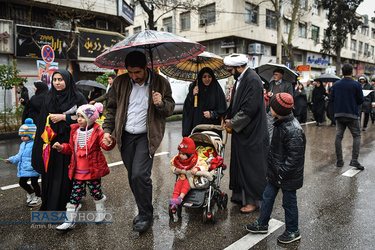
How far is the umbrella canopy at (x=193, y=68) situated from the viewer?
16.0 ft

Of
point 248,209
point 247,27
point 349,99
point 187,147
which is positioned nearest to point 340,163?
point 349,99

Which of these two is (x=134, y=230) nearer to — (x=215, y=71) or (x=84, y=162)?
(x=84, y=162)

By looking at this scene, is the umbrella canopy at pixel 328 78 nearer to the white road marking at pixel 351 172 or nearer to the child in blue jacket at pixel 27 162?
the white road marking at pixel 351 172

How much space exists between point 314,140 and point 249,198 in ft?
18.7

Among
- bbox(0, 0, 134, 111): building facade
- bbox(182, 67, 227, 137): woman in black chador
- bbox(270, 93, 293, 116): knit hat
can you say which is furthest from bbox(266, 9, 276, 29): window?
bbox(270, 93, 293, 116): knit hat

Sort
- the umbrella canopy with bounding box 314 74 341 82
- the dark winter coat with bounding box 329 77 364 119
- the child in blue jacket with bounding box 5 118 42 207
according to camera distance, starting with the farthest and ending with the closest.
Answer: the umbrella canopy with bounding box 314 74 341 82, the dark winter coat with bounding box 329 77 364 119, the child in blue jacket with bounding box 5 118 42 207

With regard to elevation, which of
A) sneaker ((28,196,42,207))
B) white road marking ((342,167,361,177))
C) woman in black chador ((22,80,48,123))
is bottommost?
sneaker ((28,196,42,207))

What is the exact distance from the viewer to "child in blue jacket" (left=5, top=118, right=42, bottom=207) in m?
3.79

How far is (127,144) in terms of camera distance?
11.0ft

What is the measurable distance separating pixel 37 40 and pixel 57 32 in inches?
46.5

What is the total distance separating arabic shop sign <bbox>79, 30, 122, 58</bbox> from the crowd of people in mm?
14437

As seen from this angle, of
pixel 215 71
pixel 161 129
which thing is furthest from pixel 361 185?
pixel 161 129

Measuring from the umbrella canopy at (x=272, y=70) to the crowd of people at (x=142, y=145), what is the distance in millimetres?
2587

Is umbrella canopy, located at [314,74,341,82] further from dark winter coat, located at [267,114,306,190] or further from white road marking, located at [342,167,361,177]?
dark winter coat, located at [267,114,306,190]
